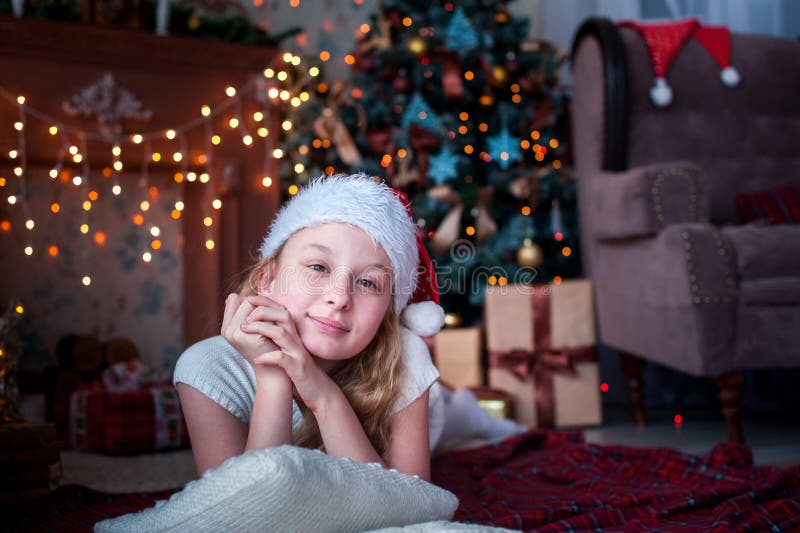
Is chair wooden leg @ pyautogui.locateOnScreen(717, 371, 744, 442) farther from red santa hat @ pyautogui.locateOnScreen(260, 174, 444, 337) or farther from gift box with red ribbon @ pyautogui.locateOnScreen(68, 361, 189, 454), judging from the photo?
gift box with red ribbon @ pyautogui.locateOnScreen(68, 361, 189, 454)

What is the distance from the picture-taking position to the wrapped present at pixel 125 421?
6.87ft

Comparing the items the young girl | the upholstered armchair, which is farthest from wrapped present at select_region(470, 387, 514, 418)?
the young girl

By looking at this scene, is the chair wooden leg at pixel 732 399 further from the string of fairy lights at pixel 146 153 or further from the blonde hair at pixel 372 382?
the string of fairy lights at pixel 146 153

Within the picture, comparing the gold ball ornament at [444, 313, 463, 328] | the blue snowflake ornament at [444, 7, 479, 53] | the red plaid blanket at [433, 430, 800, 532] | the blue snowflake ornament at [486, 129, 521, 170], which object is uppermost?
the blue snowflake ornament at [444, 7, 479, 53]

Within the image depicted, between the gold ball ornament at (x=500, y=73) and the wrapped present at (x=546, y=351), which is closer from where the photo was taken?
the wrapped present at (x=546, y=351)

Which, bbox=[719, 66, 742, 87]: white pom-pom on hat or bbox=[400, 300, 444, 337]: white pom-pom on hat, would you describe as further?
bbox=[719, 66, 742, 87]: white pom-pom on hat

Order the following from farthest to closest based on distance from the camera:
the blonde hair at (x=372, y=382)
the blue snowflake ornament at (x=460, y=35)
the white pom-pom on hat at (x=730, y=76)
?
the blue snowflake ornament at (x=460, y=35) < the white pom-pom on hat at (x=730, y=76) < the blonde hair at (x=372, y=382)

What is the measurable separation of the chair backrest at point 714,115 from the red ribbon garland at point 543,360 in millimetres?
537

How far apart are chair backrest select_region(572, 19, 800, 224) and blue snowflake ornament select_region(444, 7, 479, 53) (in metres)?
0.40

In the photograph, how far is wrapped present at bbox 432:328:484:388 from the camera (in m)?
2.60

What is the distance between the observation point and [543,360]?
2.51 metres

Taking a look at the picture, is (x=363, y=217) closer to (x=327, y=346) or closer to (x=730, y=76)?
(x=327, y=346)

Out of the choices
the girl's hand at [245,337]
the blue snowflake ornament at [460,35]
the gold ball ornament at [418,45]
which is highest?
the blue snowflake ornament at [460,35]

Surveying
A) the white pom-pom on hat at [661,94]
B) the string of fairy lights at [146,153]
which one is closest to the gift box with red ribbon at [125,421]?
the string of fairy lights at [146,153]
